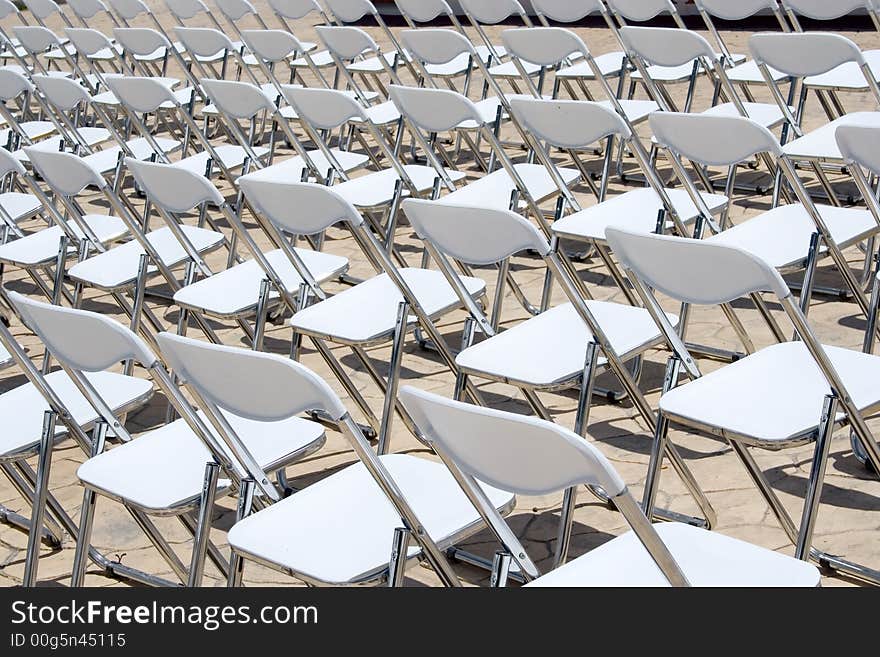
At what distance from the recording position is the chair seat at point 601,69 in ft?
22.1

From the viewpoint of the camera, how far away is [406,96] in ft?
16.1

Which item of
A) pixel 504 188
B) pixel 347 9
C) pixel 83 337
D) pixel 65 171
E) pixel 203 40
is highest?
pixel 347 9

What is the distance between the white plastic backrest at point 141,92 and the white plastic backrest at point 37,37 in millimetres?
1725

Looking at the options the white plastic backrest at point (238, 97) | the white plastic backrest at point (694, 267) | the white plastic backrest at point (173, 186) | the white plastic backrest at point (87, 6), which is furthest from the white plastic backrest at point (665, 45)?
the white plastic backrest at point (87, 6)

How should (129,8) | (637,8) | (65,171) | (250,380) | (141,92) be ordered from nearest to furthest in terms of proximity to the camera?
(250,380) → (65,171) → (141,92) → (637,8) → (129,8)

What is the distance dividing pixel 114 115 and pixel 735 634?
733 cm

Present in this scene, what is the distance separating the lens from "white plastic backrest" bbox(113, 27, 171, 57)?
712 cm

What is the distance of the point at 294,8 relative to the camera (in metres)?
7.72

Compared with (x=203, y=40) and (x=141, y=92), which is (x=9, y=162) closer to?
(x=141, y=92)

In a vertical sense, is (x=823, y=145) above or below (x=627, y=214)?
above

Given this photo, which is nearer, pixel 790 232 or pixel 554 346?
pixel 554 346

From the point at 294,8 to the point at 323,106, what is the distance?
2772mm

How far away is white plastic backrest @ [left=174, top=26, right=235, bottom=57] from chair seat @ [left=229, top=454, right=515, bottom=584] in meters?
4.29

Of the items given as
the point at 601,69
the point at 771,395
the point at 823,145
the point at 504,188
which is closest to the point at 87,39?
the point at 601,69
